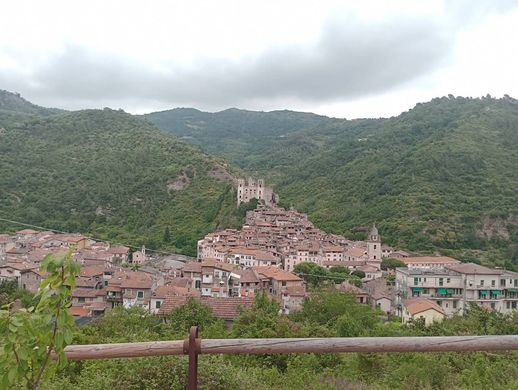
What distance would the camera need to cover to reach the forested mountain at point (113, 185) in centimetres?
5503

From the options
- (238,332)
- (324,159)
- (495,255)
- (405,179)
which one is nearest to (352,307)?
(238,332)

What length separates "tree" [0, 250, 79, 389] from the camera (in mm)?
1930

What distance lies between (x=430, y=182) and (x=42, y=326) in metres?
64.7

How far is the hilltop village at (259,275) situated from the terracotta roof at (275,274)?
79 millimetres

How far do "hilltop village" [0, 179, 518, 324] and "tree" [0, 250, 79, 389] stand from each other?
15.8m

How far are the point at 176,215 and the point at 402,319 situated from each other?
120ft

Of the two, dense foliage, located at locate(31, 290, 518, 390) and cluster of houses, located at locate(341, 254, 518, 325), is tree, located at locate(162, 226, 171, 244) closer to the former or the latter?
cluster of houses, located at locate(341, 254, 518, 325)

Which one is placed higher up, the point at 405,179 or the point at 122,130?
the point at 122,130

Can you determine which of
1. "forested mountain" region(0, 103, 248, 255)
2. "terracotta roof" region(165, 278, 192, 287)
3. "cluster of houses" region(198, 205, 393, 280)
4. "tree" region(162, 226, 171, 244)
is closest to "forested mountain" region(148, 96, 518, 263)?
"cluster of houses" region(198, 205, 393, 280)

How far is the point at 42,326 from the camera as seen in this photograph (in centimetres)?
198

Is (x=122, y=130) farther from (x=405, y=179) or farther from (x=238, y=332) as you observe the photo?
(x=238, y=332)

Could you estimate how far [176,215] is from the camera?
192ft

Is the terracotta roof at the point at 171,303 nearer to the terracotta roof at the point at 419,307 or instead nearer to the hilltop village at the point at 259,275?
the hilltop village at the point at 259,275

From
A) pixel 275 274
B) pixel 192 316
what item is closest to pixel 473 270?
pixel 275 274
